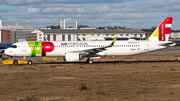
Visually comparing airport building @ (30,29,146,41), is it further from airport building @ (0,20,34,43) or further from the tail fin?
the tail fin

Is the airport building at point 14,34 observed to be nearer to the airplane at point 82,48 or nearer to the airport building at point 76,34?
the airport building at point 76,34

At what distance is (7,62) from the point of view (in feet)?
154

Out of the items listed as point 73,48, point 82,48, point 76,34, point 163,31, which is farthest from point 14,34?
point 163,31

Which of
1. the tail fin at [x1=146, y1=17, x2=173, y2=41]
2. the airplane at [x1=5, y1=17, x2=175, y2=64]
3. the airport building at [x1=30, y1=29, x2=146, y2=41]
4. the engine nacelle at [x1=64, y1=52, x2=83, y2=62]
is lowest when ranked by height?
the engine nacelle at [x1=64, y1=52, x2=83, y2=62]

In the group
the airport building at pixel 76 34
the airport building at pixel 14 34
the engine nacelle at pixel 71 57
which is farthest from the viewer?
the airport building at pixel 14 34

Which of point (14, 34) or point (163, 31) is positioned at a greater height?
point (14, 34)

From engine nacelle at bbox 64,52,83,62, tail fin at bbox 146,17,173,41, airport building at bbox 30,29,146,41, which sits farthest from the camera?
airport building at bbox 30,29,146,41

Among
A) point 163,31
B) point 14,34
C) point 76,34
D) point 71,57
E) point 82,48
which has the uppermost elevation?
point 14,34

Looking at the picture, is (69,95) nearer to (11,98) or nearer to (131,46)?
(11,98)

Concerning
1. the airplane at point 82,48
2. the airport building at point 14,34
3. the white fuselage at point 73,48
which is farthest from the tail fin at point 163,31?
the airport building at point 14,34

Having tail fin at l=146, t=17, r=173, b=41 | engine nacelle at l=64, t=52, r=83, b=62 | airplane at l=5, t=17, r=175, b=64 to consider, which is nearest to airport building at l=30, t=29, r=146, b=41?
tail fin at l=146, t=17, r=173, b=41

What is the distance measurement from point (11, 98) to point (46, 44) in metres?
28.1

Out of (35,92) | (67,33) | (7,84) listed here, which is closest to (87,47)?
(7,84)

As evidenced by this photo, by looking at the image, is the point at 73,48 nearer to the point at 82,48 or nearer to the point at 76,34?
the point at 82,48
